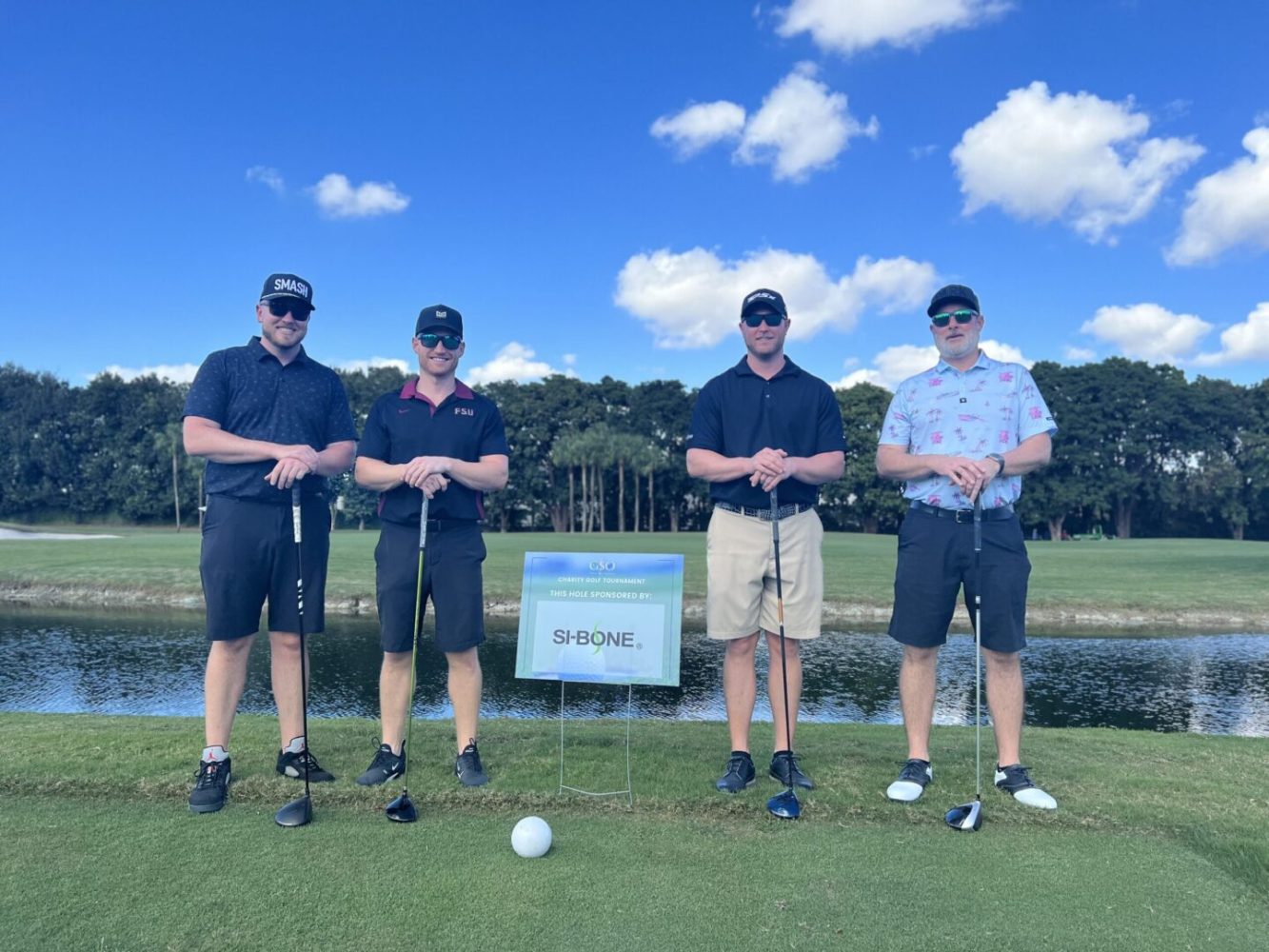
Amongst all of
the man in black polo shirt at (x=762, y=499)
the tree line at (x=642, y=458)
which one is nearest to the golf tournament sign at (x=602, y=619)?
the man in black polo shirt at (x=762, y=499)

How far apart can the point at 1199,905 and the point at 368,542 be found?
1378 inches

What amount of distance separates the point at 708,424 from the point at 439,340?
167cm

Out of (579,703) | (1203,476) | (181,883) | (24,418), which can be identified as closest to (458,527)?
(181,883)

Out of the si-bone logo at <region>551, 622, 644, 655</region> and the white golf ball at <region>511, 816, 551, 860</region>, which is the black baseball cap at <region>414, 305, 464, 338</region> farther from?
the white golf ball at <region>511, 816, 551, 860</region>

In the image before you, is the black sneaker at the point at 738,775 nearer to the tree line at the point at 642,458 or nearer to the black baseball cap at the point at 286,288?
the black baseball cap at the point at 286,288

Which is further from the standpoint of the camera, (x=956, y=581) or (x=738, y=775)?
(x=956, y=581)

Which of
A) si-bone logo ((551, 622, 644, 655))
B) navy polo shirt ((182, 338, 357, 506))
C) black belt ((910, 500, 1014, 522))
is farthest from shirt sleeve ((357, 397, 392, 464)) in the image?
black belt ((910, 500, 1014, 522))

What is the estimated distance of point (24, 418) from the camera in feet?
224

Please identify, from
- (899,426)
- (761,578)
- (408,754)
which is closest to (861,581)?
(899,426)

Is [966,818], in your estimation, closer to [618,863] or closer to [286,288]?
[618,863]

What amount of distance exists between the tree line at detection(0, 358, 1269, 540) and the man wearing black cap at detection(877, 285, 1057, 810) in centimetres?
5960

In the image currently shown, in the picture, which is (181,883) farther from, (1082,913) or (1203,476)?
(1203,476)

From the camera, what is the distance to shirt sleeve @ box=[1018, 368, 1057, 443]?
467 cm

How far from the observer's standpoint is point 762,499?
476cm
